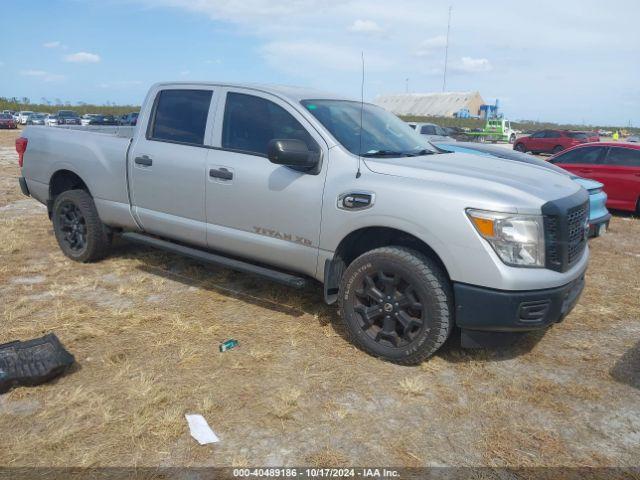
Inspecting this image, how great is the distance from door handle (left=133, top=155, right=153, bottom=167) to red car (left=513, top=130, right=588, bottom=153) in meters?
27.5

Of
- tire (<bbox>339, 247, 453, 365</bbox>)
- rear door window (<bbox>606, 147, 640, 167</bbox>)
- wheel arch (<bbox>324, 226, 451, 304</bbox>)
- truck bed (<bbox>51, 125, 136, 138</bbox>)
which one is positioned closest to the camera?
tire (<bbox>339, 247, 453, 365</bbox>)

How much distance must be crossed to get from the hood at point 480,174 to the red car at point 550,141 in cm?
2674

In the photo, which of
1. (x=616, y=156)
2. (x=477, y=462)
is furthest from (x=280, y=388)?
(x=616, y=156)

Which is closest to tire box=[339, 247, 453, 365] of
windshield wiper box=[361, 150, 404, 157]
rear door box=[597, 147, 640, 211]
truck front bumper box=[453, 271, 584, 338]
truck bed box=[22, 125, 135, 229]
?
truck front bumper box=[453, 271, 584, 338]

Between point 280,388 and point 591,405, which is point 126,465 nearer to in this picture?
point 280,388

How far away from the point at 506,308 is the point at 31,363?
2986 millimetres

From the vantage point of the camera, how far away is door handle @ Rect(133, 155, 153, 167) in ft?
15.4

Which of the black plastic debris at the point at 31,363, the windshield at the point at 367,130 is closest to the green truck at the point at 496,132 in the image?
the windshield at the point at 367,130

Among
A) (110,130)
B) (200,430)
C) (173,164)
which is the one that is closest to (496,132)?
(110,130)

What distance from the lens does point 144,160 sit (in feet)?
15.5

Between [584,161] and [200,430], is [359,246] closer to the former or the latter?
[200,430]

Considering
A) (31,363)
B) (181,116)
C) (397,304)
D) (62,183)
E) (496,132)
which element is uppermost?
(496,132)

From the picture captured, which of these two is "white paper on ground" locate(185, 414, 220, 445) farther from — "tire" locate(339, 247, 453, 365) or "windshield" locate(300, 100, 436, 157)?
"windshield" locate(300, 100, 436, 157)

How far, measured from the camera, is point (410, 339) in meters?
3.48
